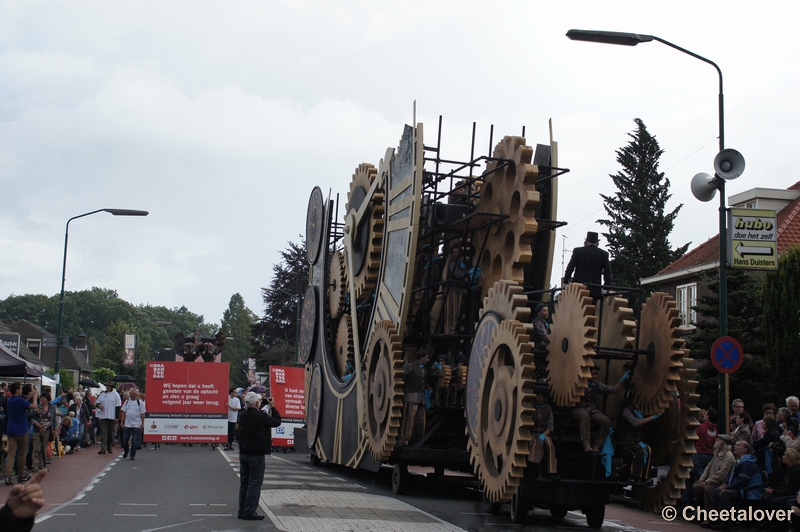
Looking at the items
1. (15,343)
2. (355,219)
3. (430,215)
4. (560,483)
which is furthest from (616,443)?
(15,343)

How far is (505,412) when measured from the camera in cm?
1229

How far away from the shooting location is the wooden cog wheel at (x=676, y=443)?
39.4ft

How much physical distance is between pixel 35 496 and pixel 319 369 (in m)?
18.2

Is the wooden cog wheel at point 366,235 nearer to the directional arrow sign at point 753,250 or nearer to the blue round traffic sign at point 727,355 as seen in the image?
the directional arrow sign at point 753,250

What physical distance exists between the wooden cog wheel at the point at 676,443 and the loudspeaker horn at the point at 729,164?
4.56 metres

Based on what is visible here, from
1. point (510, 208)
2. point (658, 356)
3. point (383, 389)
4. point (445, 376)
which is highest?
point (510, 208)

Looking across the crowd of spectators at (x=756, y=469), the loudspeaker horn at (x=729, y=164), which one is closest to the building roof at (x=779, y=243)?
the loudspeaker horn at (x=729, y=164)

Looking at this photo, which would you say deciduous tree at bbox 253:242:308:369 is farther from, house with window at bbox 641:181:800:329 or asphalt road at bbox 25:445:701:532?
asphalt road at bbox 25:445:701:532

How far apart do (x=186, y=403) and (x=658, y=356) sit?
59.2 ft

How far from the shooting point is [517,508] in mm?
12242

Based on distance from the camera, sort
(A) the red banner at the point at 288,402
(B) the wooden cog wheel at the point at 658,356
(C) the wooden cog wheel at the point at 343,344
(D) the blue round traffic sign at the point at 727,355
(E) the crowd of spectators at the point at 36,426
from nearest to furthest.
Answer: (B) the wooden cog wheel at the point at 658,356, (D) the blue round traffic sign at the point at 727,355, (E) the crowd of spectators at the point at 36,426, (C) the wooden cog wheel at the point at 343,344, (A) the red banner at the point at 288,402

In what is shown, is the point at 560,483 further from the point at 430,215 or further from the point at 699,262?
the point at 699,262

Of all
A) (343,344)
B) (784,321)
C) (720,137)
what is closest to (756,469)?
(720,137)

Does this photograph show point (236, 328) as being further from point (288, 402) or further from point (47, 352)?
point (288, 402)
